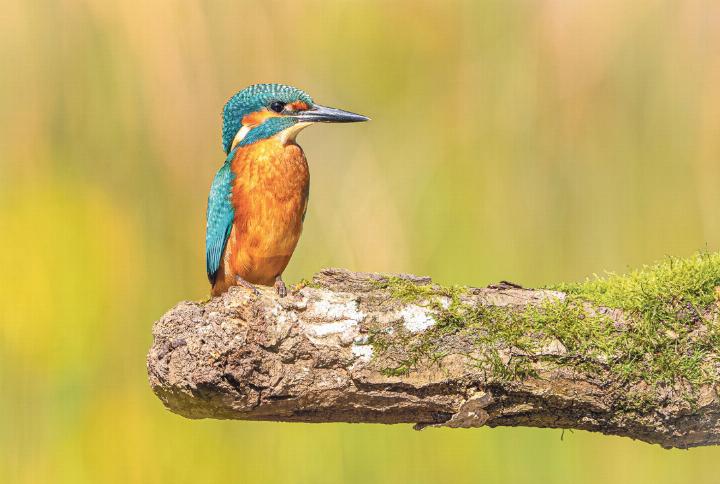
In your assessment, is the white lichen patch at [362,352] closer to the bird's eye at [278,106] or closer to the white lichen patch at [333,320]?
the white lichen patch at [333,320]

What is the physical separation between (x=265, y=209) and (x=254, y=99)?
29 cm

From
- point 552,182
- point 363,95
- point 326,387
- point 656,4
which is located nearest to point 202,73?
point 363,95

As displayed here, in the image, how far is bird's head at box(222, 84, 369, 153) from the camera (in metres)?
A: 2.36

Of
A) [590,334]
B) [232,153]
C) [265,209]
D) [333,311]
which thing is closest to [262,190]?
[265,209]

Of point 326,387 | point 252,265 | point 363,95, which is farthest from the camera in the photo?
point 363,95

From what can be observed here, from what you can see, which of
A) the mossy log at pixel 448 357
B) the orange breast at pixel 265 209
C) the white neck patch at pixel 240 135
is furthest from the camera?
the white neck patch at pixel 240 135

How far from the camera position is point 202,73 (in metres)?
3.08

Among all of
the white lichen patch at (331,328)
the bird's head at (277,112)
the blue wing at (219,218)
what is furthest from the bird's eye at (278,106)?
the white lichen patch at (331,328)

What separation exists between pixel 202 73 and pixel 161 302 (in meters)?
0.77

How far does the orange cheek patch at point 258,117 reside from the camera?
2377 mm

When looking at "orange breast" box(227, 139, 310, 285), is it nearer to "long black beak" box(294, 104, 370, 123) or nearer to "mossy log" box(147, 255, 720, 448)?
"long black beak" box(294, 104, 370, 123)

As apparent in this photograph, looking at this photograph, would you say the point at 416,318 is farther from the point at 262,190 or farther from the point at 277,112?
the point at 277,112

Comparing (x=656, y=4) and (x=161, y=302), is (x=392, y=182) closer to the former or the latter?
(x=161, y=302)

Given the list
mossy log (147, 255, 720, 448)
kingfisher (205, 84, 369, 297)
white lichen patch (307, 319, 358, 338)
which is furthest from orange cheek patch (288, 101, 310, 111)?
white lichen patch (307, 319, 358, 338)
